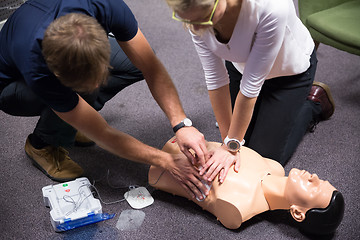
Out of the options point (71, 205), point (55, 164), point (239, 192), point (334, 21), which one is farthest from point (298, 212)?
point (334, 21)

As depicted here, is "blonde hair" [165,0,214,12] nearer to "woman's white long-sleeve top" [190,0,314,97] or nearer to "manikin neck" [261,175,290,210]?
"woman's white long-sleeve top" [190,0,314,97]

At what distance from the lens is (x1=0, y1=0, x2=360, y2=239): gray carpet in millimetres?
1757

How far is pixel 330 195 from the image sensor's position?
1570 millimetres

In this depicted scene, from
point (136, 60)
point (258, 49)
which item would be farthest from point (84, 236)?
point (258, 49)

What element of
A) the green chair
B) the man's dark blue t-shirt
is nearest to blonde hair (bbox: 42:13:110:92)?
the man's dark blue t-shirt

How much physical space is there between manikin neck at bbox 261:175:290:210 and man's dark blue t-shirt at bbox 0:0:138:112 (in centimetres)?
80

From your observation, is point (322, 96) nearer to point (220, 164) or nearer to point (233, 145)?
point (233, 145)

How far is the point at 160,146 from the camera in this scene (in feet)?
7.14

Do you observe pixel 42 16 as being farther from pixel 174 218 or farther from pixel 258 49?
pixel 174 218

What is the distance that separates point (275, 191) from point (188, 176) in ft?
1.13

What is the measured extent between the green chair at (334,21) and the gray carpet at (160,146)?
36 centimetres

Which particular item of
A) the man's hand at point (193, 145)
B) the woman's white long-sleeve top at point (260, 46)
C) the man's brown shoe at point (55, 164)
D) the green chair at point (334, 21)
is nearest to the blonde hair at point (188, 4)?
the woman's white long-sleeve top at point (260, 46)

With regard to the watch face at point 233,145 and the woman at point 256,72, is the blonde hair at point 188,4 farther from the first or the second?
the watch face at point 233,145

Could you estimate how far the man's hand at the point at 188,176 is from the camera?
171 cm
